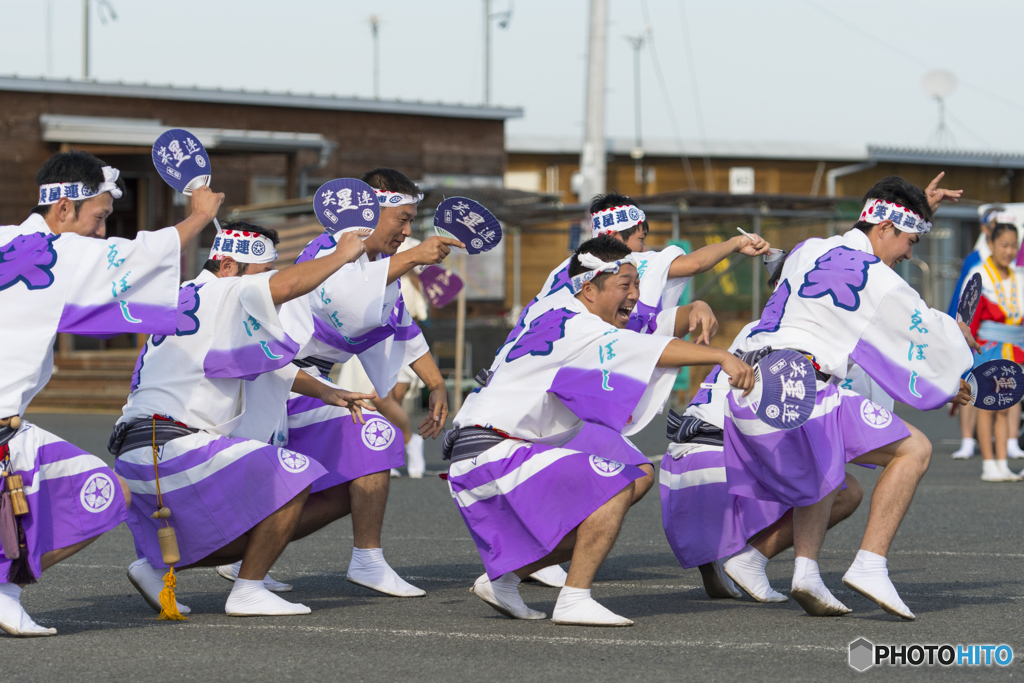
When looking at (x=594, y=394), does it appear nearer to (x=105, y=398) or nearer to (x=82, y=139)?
(x=105, y=398)

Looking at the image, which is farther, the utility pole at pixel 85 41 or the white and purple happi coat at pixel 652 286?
the utility pole at pixel 85 41

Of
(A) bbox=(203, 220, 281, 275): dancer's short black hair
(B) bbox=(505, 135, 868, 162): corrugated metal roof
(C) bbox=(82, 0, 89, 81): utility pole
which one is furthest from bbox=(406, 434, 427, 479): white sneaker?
(C) bbox=(82, 0, 89, 81): utility pole

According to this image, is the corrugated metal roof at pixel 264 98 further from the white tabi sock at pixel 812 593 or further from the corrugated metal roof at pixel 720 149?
the white tabi sock at pixel 812 593

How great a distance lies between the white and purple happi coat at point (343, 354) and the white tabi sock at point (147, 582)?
2.65 ft

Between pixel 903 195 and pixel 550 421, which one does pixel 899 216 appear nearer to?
pixel 903 195

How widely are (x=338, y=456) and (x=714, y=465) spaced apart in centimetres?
173

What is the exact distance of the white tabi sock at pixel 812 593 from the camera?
16.3ft

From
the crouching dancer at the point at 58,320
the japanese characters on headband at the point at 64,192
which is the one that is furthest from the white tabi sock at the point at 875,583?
the japanese characters on headband at the point at 64,192

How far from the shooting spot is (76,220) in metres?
5.00

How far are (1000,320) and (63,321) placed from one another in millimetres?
7588

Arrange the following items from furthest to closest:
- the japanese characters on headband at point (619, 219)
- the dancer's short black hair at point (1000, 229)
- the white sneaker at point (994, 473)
A: the dancer's short black hair at point (1000, 229) → the white sneaker at point (994, 473) → the japanese characters on headband at point (619, 219)

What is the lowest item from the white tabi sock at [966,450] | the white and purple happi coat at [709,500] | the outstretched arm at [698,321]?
the white tabi sock at [966,450]

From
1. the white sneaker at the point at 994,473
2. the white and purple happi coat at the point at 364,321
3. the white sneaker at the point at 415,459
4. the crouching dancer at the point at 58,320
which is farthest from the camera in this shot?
the white sneaker at the point at 415,459

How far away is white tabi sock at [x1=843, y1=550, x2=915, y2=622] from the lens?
4820mm
